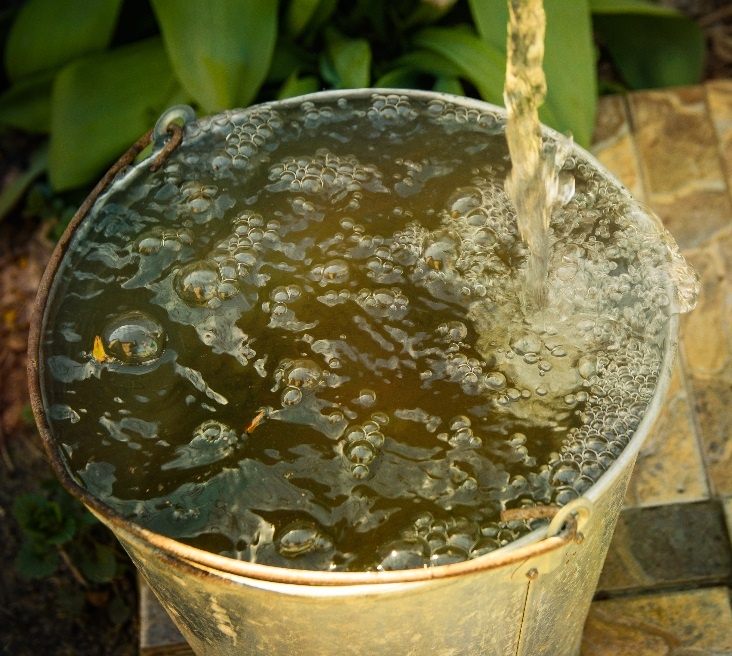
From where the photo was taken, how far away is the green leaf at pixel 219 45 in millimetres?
1782

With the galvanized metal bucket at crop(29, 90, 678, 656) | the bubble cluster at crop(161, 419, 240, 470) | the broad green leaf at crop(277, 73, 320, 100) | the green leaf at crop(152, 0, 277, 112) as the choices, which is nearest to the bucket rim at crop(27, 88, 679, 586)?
the galvanized metal bucket at crop(29, 90, 678, 656)

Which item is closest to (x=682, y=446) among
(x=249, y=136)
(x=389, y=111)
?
(x=389, y=111)

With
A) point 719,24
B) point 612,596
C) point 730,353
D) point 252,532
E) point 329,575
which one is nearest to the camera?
point 329,575

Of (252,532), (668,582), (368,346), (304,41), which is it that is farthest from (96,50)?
(668,582)

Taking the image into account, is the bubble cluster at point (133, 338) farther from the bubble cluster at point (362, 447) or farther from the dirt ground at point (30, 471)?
the dirt ground at point (30, 471)

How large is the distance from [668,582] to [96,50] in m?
1.46

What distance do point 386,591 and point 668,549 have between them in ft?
2.71

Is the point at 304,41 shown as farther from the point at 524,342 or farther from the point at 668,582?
the point at 668,582

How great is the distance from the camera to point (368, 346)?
118 centimetres

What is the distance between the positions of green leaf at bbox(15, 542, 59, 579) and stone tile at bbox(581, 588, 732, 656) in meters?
0.84

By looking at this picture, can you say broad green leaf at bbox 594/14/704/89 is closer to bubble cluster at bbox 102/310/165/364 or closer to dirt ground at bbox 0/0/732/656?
dirt ground at bbox 0/0/732/656

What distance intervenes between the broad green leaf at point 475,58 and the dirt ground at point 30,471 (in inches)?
30.4

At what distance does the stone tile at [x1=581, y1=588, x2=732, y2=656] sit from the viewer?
1.51 meters

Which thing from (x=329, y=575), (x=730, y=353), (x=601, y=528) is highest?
(x=329, y=575)
